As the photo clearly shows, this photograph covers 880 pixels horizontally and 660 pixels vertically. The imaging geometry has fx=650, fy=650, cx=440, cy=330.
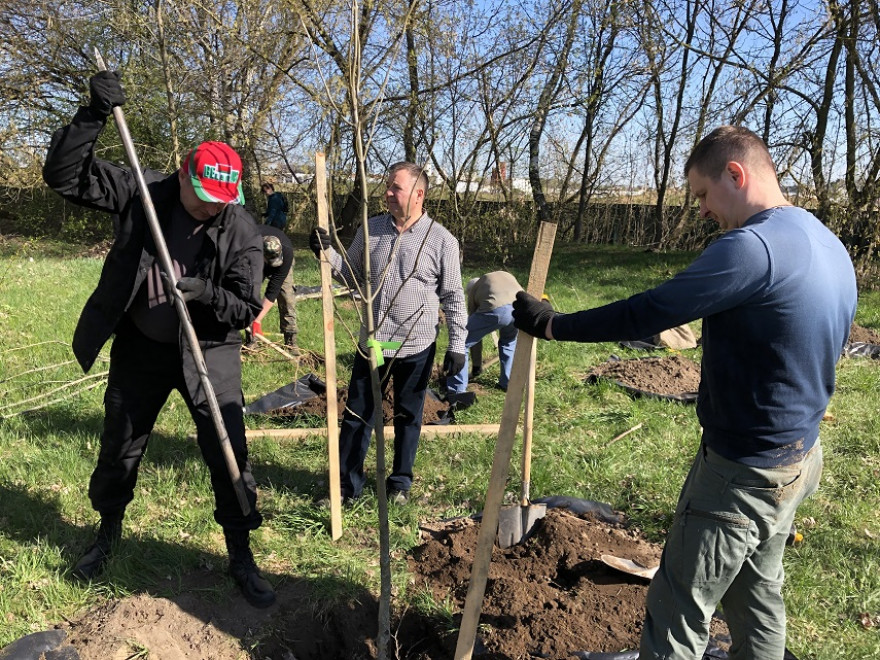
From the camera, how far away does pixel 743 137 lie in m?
1.89

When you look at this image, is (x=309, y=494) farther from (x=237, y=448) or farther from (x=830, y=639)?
(x=830, y=639)

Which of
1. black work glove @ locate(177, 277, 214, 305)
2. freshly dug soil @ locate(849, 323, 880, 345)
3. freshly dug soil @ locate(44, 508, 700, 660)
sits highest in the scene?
black work glove @ locate(177, 277, 214, 305)

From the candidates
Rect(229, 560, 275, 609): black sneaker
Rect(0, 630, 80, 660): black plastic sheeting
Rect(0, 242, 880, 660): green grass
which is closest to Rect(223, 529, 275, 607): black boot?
Rect(229, 560, 275, 609): black sneaker

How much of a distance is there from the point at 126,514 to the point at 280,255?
64.1 inches

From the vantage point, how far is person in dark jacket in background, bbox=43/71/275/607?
2484mm

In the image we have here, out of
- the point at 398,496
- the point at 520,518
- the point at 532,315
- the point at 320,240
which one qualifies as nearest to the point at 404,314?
the point at 320,240

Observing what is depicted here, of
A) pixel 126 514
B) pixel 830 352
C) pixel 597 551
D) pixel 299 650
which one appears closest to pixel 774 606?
pixel 830 352

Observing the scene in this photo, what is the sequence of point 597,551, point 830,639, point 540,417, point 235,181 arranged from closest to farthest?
1. point 235,181
2. point 830,639
3. point 597,551
4. point 540,417

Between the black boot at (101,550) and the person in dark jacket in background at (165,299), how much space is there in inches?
0.4

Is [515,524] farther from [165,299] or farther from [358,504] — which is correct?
[165,299]

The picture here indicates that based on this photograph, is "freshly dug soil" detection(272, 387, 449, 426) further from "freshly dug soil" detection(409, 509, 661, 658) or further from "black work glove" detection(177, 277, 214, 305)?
"black work glove" detection(177, 277, 214, 305)

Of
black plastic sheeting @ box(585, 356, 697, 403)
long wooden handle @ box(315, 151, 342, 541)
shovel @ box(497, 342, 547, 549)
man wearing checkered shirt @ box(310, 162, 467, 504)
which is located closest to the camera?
long wooden handle @ box(315, 151, 342, 541)

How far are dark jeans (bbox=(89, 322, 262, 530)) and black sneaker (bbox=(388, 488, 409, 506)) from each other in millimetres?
1047

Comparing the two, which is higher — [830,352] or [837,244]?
[837,244]
